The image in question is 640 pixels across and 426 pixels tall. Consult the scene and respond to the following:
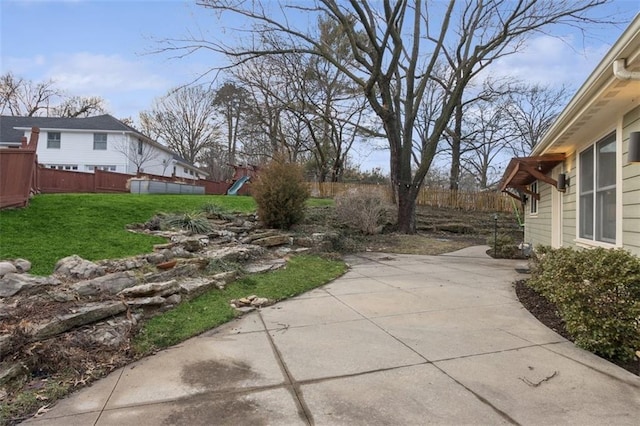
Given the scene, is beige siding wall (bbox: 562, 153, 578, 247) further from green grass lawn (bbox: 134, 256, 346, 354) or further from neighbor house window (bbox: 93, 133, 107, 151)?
neighbor house window (bbox: 93, 133, 107, 151)

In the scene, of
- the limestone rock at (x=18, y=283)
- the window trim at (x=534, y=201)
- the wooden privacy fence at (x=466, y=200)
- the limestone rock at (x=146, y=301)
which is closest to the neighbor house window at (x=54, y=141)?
the wooden privacy fence at (x=466, y=200)

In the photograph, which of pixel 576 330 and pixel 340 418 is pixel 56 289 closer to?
pixel 340 418

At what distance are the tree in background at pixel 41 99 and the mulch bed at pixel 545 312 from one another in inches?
1665

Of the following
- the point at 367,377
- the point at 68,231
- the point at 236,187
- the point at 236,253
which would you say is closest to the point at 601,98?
the point at 367,377

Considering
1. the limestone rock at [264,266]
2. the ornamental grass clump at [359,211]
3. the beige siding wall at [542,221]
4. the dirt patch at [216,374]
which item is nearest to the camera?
the dirt patch at [216,374]

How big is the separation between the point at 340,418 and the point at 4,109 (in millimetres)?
45053

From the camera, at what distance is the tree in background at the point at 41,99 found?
113ft

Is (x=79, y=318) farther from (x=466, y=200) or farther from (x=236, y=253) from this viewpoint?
(x=466, y=200)

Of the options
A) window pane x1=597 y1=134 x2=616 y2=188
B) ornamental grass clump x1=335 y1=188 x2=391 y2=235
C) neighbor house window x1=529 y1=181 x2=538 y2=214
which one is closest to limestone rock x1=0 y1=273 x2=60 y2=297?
window pane x1=597 y1=134 x2=616 y2=188

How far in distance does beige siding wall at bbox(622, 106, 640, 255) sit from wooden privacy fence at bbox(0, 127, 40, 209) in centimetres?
950

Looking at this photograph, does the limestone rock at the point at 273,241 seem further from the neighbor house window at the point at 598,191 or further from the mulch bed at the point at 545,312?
the neighbor house window at the point at 598,191

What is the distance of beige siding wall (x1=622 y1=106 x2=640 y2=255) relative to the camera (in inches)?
160

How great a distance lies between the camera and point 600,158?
5426mm

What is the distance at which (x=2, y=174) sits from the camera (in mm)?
6973
